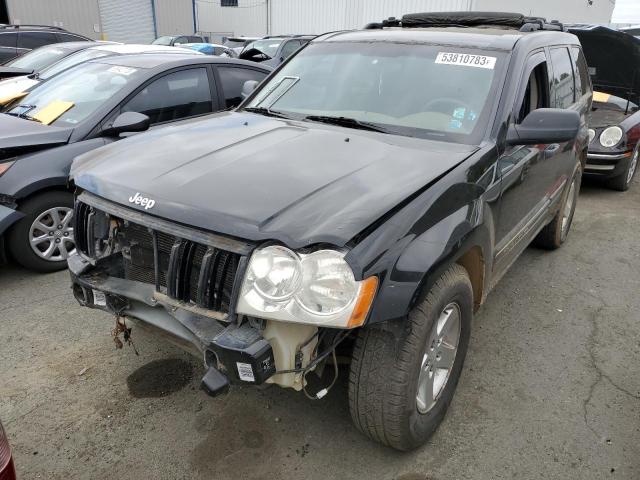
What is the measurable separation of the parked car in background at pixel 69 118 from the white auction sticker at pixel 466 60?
2.28 meters

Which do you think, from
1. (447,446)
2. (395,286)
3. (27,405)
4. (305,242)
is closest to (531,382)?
(447,446)

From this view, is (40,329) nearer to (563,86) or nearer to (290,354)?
(290,354)

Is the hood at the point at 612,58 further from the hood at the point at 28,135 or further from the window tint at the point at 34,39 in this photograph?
the window tint at the point at 34,39

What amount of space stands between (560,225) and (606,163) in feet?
8.09

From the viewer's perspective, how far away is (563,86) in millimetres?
3924

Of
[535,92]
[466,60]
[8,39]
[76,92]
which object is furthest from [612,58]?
[8,39]

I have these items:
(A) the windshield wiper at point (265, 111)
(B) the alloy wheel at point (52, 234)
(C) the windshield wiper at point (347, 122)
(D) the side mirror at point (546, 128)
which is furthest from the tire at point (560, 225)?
(B) the alloy wheel at point (52, 234)

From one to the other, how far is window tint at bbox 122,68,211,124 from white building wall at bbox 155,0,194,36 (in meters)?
29.6

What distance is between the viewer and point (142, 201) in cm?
219

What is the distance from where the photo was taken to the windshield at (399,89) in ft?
9.24

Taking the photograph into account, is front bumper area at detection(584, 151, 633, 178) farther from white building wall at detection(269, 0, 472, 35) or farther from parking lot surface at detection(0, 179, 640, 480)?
white building wall at detection(269, 0, 472, 35)

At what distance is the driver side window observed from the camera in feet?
9.94

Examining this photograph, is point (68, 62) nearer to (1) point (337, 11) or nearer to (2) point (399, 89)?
(2) point (399, 89)

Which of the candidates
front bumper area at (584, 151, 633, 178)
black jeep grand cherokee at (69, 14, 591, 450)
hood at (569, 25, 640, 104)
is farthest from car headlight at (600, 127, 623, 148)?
black jeep grand cherokee at (69, 14, 591, 450)
